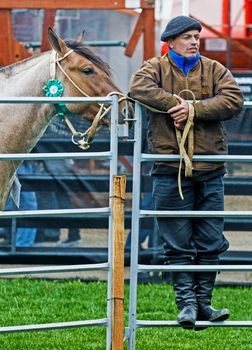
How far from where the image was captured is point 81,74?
6.97m

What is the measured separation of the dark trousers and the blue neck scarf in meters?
0.65

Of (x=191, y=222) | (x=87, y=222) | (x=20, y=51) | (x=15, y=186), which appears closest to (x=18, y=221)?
(x=87, y=222)

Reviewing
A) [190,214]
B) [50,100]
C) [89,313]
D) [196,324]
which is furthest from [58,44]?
[89,313]

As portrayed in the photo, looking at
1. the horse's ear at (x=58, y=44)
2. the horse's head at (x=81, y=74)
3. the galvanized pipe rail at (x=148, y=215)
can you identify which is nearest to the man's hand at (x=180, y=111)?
the galvanized pipe rail at (x=148, y=215)

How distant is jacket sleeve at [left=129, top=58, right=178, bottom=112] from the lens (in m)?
5.86

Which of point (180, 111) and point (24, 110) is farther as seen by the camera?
point (24, 110)

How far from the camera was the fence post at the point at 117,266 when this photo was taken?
19.5 ft

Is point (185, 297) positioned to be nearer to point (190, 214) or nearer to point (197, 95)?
point (190, 214)

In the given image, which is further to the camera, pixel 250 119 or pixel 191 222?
pixel 250 119

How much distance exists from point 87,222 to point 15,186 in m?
2.93

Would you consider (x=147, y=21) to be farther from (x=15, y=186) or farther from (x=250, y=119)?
(x=15, y=186)

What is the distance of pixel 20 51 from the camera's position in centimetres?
1072

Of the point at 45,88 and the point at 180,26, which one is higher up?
the point at 180,26

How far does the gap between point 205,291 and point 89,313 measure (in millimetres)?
2072
